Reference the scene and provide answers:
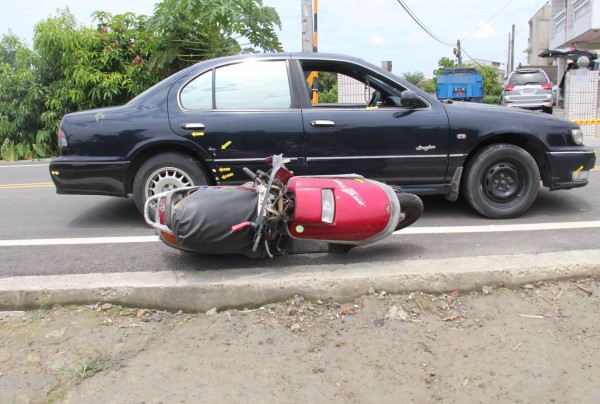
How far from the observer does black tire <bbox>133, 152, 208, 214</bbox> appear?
16.3 ft

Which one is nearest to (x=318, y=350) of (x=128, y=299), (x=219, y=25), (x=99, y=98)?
(x=128, y=299)

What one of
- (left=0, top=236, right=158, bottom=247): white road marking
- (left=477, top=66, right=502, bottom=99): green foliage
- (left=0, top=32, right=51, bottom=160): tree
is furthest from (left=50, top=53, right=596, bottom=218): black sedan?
(left=477, top=66, right=502, bottom=99): green foliage

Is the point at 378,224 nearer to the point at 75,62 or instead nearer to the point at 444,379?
the point at 444,379

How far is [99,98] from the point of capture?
13.2 m

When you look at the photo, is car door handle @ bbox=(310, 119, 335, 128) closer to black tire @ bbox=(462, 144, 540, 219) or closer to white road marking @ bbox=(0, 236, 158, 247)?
black tire @ bbox=(462, 144, 540, 219)

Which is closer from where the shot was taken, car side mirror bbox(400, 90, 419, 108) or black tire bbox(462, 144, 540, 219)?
car side mirror bbox(400, 90, 419, 108)

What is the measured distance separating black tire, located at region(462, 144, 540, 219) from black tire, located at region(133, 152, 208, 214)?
2.61 metres

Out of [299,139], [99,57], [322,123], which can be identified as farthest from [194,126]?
[99,57]

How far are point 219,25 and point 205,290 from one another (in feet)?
34.3

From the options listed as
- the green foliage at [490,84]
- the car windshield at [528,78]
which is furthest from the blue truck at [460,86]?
the green foliage at [490,84]

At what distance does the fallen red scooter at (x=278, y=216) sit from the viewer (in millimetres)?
3510

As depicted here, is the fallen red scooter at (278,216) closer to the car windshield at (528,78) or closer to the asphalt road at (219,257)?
the asphalt road at (219,257)

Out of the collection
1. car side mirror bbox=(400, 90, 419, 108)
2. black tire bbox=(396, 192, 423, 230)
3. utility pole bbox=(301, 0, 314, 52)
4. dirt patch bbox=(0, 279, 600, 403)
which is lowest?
dirt patch bbox=(0, 279, 600, 403)

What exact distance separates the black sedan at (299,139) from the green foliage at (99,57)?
25.6ft
